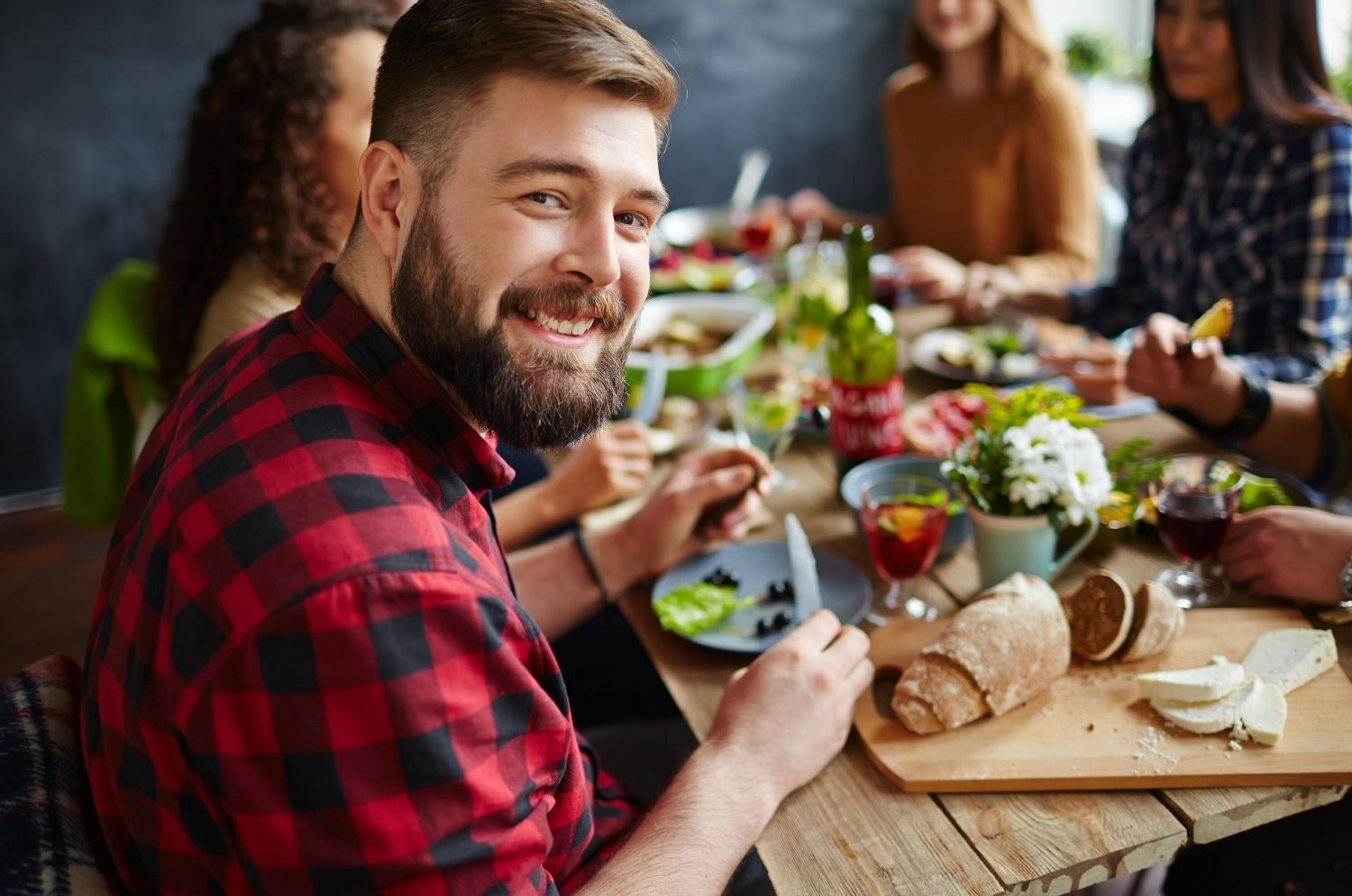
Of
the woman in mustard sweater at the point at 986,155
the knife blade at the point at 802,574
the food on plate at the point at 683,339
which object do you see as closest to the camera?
the knife blade at the point at 802,574

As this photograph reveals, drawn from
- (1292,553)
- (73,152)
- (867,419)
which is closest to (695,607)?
(867,419)

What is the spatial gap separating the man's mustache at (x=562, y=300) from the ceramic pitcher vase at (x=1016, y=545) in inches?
22.6

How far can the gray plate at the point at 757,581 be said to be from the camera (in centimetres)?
132

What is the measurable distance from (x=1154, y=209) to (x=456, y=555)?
217 cm

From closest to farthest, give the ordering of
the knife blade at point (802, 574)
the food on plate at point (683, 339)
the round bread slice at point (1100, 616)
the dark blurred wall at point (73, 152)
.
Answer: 1. the round bread slice at point (1100, 616)
2. the knife blade at point (802, 574)
3. the food on plate at point (683, 339)
4. the dark blurred wall at point (73, 152)

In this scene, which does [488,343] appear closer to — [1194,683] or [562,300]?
[562,300]

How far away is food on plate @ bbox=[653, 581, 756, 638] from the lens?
1.34m

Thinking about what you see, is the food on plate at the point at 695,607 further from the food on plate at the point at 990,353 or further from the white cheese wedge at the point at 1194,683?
the food on plate at the point at 990,353

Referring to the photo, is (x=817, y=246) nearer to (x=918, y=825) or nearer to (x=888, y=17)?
(x=918, y=825)

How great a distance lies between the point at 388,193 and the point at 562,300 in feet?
0.63

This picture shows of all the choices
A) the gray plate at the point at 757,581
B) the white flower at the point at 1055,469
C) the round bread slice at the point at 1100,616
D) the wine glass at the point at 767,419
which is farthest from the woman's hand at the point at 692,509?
the round bread slice at the point at 1100,616

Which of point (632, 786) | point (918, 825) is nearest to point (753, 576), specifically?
point (632, 786)

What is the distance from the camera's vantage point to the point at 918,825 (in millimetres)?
1012

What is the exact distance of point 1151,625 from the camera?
1.17 meters
